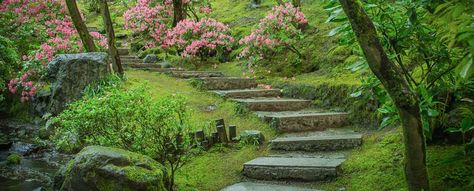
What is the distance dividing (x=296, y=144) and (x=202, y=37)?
23.6 ft

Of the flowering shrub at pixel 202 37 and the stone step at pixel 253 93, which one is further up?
the flowering shrub at pixel 202 37

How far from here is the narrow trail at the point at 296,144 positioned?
16.9ft

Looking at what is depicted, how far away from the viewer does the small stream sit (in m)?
6.88

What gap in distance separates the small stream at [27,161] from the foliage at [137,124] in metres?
1.69

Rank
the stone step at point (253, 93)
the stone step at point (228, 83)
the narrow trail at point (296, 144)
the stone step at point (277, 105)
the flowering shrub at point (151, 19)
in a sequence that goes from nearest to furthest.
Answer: the narrow trail at point (296, 144)
the stone step at point (277, 105)
the stone step at point (253, 93)
the stone step at point (228, 83)
the flowering shrub at point (151, 19)

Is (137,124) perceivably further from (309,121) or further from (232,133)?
(309,121)

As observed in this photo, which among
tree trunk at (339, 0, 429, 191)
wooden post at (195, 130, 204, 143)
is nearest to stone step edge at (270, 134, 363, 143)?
wooden post at (195, 130, 204, 143)

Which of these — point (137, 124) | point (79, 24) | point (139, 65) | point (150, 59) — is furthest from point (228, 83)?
point (150, 59)

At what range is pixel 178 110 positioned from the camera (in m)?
5.26

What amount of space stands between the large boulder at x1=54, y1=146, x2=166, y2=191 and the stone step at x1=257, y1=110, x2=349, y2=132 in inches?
105

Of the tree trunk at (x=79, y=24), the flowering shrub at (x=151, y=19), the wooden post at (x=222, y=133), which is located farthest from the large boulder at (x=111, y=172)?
the flowering shrub at (x=151, y=19)

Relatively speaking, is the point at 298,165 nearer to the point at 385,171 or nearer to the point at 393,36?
the point at 385,171

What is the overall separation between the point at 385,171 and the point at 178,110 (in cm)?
254

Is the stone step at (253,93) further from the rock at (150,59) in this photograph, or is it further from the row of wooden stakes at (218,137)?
the rock at (150,59)
